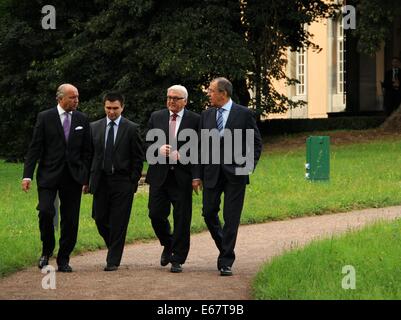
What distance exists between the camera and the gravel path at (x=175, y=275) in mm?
11008

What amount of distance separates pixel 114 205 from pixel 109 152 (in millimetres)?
541

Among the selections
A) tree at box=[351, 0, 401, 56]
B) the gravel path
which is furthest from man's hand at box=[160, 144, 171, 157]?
tree at box=[351, 0, 401, 56]

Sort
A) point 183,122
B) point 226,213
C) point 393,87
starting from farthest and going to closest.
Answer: point 393,87 → point 183,122 → point 226,213

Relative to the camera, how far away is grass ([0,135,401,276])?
15125mm

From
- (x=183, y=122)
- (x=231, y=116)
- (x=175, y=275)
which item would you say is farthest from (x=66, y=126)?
(x=175, y=275)

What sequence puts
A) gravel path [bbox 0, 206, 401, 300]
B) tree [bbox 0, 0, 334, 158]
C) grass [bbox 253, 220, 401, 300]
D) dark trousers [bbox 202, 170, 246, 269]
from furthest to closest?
tree [bbox 0, 0, 334, 158]
dark trousers [bbox 202, 170, 246, 269]
gravel path [bbox 0, 206, 401, 300]
grass [bbox 253, 220, 401, 300]

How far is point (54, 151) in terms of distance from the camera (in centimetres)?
1291

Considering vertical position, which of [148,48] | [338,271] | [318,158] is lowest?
[338,271]

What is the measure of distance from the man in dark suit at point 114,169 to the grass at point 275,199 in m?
1.06

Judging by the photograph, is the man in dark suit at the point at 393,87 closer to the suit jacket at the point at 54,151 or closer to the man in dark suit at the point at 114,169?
the man in dark suit at the point at 114,169

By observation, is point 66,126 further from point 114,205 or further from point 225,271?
point 225,271

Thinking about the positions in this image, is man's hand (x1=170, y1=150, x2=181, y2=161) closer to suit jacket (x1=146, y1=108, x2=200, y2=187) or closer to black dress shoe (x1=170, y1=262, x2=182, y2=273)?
suit jacket (x1=146, y1=108, x2=200, y2=187)

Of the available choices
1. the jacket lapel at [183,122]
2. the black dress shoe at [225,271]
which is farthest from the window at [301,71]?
the black dress shoe at [225,271]
